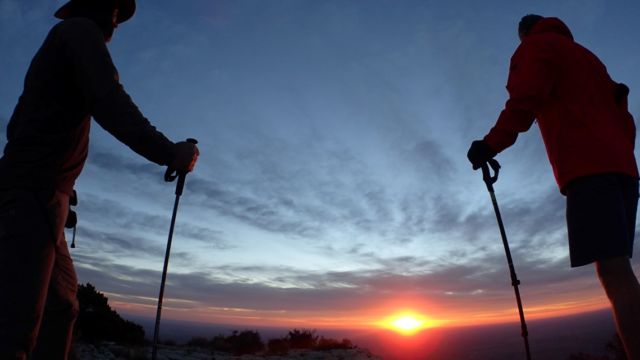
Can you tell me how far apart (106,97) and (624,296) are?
384cm

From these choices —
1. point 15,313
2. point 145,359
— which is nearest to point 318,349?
point 145,359

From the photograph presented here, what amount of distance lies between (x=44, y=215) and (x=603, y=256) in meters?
3.92

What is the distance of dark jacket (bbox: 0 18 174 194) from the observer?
8.46 feet

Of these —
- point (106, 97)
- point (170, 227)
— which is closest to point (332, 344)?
point (170, 227)

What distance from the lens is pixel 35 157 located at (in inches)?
102

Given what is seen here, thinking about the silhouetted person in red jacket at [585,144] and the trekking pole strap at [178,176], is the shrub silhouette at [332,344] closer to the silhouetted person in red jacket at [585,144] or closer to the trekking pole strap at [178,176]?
the silhouetted person in red jacket at [585,144]

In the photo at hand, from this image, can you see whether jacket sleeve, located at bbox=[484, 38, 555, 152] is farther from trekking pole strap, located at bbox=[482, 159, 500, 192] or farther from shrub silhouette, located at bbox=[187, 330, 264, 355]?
shrub silhouette, located at bbox=[187, 330, 264, 355]

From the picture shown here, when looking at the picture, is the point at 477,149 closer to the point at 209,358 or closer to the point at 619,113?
the point at 619,113

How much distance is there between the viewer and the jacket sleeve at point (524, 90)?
3566 millimetres

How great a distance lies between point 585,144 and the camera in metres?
3.29

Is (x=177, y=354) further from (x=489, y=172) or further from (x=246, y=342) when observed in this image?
(x=489, y=172)

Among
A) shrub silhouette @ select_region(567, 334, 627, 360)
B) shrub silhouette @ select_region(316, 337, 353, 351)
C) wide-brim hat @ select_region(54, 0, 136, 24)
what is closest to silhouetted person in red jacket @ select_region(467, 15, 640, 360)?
wide-brim hat @ select_region(54, 0, 136, 24)

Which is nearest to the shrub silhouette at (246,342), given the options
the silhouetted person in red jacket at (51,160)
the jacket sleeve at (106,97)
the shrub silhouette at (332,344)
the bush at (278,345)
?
the bush at (278,345)

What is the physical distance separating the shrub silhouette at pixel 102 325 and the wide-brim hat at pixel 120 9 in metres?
9.90
